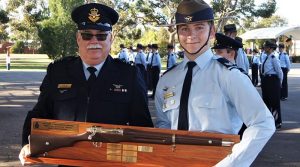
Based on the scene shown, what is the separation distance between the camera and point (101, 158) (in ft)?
7.48

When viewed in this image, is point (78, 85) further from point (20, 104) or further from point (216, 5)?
point (216, 5)

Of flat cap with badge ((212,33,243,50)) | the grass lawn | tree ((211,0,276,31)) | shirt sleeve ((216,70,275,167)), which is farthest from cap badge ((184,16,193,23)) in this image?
tree ((211,0,276,31))

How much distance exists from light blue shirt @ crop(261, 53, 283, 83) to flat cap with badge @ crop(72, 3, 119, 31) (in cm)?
838

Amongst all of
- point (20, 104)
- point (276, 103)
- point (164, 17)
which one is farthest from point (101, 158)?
point (164, 17)

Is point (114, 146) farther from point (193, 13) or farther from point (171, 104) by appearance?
point (193, 13)

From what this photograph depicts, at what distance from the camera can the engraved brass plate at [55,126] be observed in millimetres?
2305

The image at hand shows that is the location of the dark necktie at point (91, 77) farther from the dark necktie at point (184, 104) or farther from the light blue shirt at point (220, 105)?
the dark necktie at point (184, 104)

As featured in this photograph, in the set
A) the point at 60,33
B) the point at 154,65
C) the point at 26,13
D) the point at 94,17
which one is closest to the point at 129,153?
the point at 94,17

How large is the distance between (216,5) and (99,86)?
42.9 meters

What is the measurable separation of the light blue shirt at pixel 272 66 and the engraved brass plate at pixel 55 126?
902cm

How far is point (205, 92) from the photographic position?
2350 mm

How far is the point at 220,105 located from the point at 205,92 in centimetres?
12

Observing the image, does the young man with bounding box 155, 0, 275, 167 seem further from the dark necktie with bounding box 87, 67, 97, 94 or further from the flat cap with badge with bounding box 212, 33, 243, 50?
the flat cap with badge with bounding box 212, 33, 243, 50

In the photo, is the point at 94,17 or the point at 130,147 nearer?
the point at 130,147
